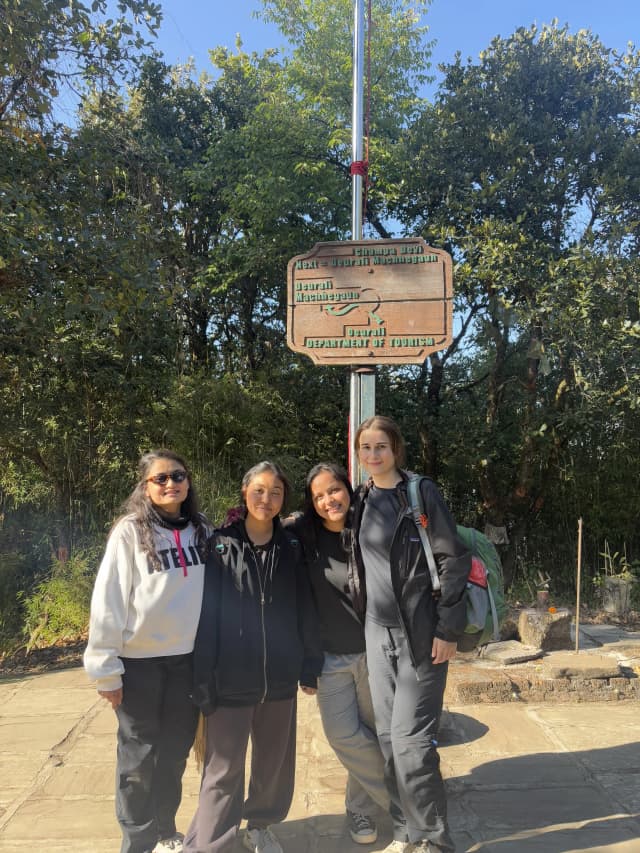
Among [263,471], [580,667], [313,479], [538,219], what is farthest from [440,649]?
[538,219]

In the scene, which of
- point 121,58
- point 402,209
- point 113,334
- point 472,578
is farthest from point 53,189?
point 472,578

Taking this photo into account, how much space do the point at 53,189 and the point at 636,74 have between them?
659 cm

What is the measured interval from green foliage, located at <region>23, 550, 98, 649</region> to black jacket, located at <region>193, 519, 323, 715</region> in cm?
377

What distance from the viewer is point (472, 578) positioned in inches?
98.3

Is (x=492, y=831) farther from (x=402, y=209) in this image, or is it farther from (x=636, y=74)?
(x=636, y=74)

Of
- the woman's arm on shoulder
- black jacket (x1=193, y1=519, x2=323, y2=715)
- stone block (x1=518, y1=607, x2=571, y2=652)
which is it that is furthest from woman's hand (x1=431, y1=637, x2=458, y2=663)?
stone block (x1=518, y1=607, x2=571, y2=652)

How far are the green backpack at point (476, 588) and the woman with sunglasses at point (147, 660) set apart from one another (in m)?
0.84

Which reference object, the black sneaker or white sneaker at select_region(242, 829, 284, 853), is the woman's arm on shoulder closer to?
white sneaker at select_region(242, 829, 284, 853)

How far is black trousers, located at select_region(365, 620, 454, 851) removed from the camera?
2.31 m

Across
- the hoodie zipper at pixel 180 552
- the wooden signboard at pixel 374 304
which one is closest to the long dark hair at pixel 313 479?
the hoodie zipper at pixel 180 552

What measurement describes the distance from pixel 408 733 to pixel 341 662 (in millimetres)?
370

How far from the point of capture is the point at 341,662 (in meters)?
2.57

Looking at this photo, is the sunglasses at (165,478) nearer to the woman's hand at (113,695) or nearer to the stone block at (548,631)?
the woman's hand at (113,695)

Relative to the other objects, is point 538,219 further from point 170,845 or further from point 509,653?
point 170,845
